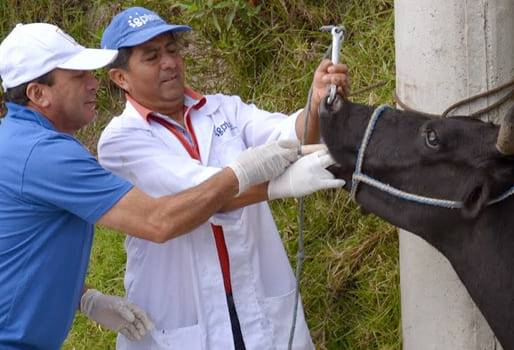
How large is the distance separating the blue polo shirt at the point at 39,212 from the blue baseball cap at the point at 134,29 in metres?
0.60

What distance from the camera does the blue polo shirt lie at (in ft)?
12.3

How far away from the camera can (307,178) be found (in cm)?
375

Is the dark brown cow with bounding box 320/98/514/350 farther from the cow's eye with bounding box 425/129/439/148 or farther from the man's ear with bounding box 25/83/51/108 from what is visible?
the man's ear with bounding box 25/83/51/108

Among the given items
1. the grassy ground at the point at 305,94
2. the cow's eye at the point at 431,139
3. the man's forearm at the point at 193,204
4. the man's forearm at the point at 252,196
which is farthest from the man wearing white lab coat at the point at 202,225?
the grassy ground at the point at 305,94

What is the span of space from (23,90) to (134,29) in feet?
1.97

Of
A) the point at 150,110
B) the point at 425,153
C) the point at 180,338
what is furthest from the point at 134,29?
the point at 425,153

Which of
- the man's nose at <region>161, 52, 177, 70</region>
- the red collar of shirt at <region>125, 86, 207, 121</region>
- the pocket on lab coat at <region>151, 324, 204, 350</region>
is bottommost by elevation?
the pocket on lab coat at <region>151, 324, 204, 350</region>

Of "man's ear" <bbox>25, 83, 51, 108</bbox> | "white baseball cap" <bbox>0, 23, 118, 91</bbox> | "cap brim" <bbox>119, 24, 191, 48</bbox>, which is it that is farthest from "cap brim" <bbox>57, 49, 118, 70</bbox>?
"cap brim" <bbox>119, 24, 191, 48</bbox>

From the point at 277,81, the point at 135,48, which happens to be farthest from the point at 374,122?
the point at 277,81

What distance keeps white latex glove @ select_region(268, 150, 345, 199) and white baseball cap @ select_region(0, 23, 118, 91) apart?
85 cm

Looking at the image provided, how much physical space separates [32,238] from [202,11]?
128 inches

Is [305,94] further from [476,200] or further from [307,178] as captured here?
[476,200]

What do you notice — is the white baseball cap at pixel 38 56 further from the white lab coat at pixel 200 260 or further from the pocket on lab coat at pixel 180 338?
the pocket on lab coat at pixel 180 338

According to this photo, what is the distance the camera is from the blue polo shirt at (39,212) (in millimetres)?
3752
